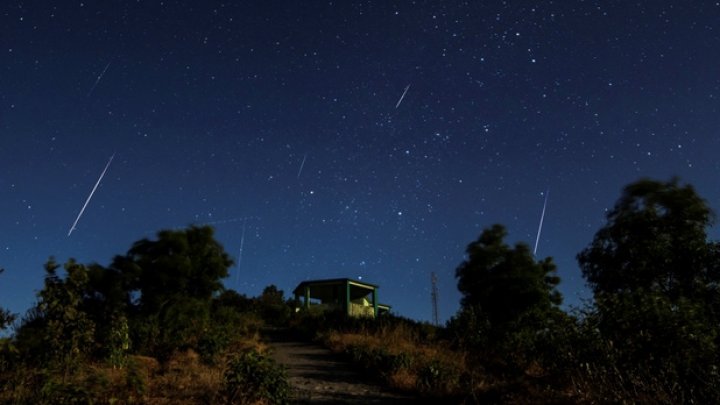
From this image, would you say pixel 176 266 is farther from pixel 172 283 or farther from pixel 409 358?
pixel 409 358

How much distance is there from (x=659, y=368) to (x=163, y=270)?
14163 mm

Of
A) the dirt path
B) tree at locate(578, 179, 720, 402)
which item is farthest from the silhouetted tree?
tree at locate(578, 179, 720, 402)

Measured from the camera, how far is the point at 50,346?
838 cm

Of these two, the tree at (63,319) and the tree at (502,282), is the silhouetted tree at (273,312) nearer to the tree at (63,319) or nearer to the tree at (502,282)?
the tree at (502,282)

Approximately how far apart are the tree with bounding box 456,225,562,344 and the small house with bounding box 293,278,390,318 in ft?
32.9

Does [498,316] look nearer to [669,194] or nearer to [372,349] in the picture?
[669,194]

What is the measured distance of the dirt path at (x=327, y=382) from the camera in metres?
9.52

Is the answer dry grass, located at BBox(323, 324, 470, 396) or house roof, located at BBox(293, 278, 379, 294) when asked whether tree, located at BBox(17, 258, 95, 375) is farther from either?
house roof, located at BBox(293, 278, 379, 294)

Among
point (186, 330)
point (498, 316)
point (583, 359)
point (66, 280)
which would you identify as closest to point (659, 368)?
point (583, 359)

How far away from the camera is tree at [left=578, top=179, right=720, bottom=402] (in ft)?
27.8

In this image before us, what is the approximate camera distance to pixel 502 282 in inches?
986

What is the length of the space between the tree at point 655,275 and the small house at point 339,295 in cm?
1578

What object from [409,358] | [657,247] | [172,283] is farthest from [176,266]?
[657,247]

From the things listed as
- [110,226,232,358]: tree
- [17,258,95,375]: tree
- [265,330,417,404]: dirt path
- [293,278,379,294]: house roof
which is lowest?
[265,330,417,404]: dirt path
